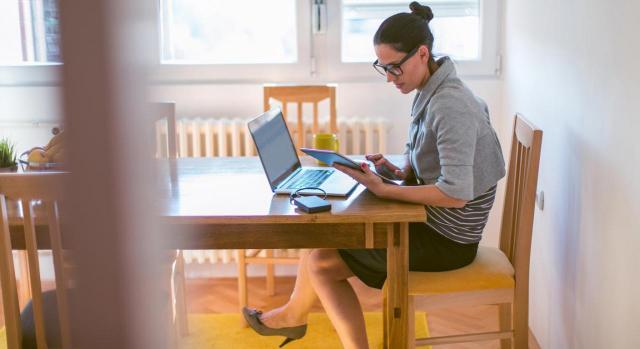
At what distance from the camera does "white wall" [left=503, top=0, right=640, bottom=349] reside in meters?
1.68

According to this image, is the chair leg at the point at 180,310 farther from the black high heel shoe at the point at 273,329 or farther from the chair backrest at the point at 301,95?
the chair backrest at the point at 301,95

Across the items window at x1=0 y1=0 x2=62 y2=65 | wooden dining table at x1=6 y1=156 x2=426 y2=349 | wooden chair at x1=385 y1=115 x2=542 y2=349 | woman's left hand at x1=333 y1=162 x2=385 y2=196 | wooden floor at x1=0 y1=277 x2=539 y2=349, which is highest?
window at x1=0 y1=0 x2=62 y2=65

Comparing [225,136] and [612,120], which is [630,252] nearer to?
[612,120]

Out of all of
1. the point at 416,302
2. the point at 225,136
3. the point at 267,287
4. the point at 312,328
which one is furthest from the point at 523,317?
the point at 225,136

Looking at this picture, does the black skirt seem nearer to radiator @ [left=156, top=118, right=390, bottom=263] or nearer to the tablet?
the tablet

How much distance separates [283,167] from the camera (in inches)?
80.3

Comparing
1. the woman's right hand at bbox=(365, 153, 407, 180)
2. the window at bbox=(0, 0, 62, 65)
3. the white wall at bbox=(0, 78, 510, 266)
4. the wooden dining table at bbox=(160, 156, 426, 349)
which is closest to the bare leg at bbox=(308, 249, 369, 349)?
the wooden dining table at bbox=(160, 156, 426, 349)

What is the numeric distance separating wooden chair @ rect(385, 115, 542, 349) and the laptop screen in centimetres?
46

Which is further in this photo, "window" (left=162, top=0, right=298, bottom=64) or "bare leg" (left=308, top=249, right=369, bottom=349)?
"window" (left=162, top=0, right=298, bottom=64)

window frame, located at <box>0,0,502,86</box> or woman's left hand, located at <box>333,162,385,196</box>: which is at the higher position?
window frame, located at <box>0,0,502,86</box>

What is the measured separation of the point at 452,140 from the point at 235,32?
70.8 inches

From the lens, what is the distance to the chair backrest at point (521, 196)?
6.27 feet

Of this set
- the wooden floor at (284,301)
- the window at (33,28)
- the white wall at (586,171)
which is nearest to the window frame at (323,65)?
the white wall at (586,171)

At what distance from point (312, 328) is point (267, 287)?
0.44 m
